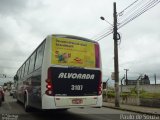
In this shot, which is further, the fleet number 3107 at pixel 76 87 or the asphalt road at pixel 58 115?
the asphalt road at pixel 58 115

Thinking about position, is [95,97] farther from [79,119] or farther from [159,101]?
[159,101]

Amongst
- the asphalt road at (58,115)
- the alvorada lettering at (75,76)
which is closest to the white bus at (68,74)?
the alvorada lettering at (75,76)

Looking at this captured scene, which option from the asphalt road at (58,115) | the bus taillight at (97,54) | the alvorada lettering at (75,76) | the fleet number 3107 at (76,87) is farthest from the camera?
the asphalt road at (58,115)

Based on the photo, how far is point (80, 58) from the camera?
45.2 ft

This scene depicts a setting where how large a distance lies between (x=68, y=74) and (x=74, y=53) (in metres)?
0.96

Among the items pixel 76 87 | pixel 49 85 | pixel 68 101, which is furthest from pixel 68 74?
pixel 68 101

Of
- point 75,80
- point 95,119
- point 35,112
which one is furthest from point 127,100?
point 75,80

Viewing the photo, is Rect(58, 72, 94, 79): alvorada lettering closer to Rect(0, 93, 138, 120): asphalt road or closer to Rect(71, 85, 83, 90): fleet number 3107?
Rect(71, 85, 83, 90): fleet number 3107

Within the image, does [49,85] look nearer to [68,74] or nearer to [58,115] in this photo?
[68,74]

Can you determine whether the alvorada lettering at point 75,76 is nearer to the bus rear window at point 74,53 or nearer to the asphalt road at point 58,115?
the bus rear window at point 74,53

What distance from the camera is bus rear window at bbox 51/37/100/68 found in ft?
43.7

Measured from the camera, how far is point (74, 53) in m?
13.7

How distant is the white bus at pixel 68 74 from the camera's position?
13.0m

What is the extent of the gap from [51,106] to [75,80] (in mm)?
1559
